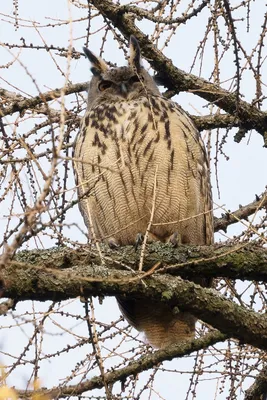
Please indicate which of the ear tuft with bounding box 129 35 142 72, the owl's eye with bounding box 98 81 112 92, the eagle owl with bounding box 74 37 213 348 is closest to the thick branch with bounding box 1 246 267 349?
the eagle owl with bounding box 74 37 213 348

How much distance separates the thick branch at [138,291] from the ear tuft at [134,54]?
1.64m

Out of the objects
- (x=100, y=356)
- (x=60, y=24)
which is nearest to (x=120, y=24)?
(x=60, y=24)

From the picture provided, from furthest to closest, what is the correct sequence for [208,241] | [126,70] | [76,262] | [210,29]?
[126,70], [208,241], [210,29], [76,262]

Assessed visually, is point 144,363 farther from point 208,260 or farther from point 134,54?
point 134,54

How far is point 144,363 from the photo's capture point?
12.9ft

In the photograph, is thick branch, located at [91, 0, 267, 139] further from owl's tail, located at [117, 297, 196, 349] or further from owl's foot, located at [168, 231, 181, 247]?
owl's tail, located at [117, 297, 196, 349]

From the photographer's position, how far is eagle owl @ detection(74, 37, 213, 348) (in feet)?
16.6

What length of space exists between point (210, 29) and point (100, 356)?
233 centimetres

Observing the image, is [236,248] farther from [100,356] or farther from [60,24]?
[60,24]

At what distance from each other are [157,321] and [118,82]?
1.91 m

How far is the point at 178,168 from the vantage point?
5.16 meters

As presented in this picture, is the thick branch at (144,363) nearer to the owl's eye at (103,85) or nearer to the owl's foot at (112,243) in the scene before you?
the owl's foot at (112,243)

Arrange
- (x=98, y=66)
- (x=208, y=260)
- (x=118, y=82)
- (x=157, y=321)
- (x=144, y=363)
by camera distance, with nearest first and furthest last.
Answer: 1. (x=144, y=363)
2. (x=208, y=260)
3. (x=157, y=321)
4. (x=118, y=82)
5. (x=98, y=66)

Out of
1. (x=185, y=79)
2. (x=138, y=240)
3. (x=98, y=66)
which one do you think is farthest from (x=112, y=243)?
(x=98, y=66)
